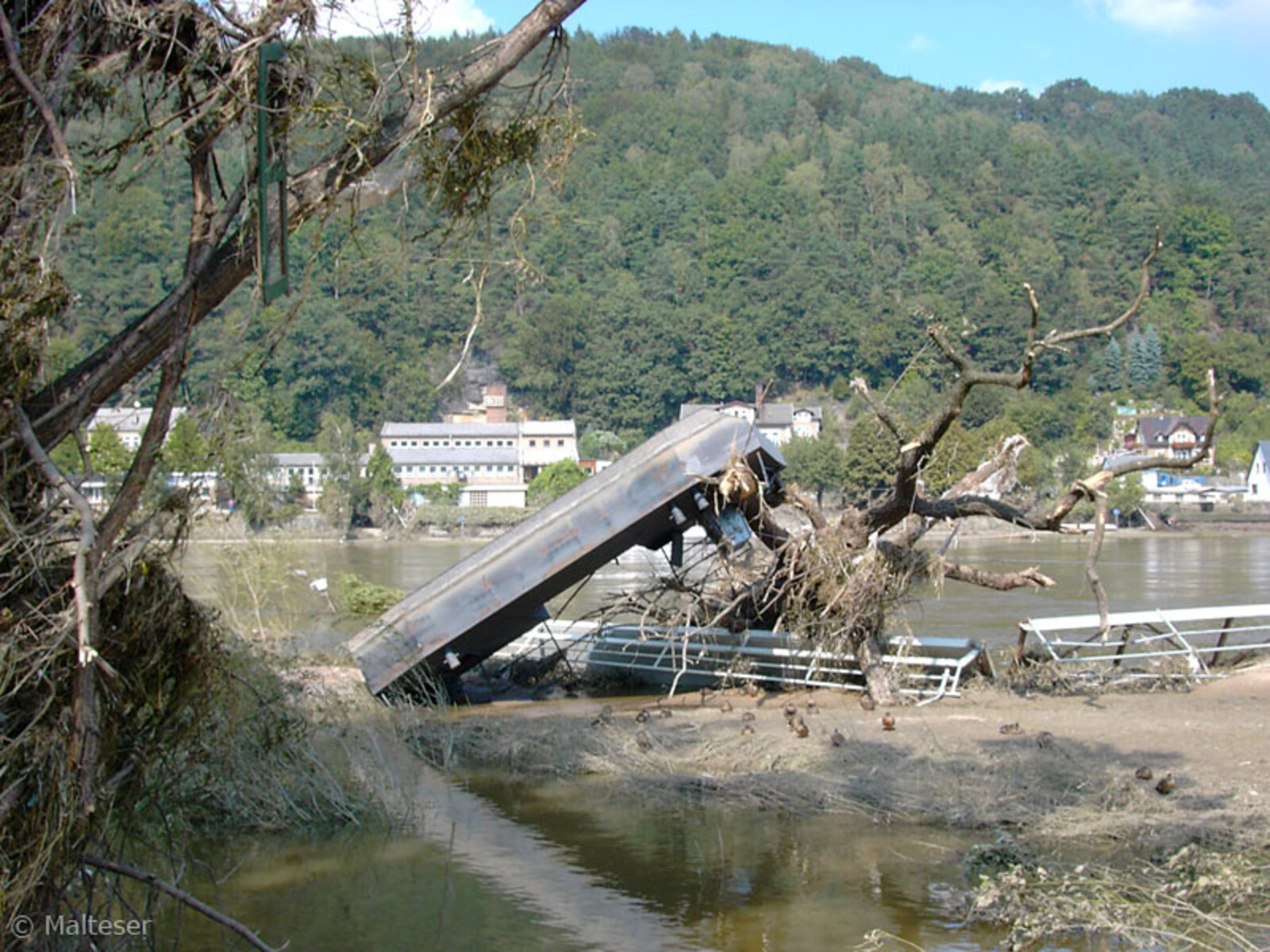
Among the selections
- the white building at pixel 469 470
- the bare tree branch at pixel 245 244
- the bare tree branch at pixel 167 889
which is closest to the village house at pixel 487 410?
the white building at pixel 469 470

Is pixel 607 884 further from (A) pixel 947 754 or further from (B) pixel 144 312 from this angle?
(B) pixel 144 312

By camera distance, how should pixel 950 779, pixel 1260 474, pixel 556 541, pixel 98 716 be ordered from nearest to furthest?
pixel 98 716 < pixel 950 779 < pixel 556 541 < pixel 1260 474

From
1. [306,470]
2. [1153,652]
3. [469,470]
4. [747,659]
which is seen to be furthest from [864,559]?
[469,470]

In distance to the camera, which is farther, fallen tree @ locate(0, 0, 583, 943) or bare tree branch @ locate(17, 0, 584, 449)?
bare tree branch @ locate(17, 0, 584, 449)

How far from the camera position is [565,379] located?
13825 centimetres

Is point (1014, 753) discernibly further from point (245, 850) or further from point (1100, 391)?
point (1100, 391)

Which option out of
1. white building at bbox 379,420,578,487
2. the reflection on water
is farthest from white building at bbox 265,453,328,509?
the reflection on water

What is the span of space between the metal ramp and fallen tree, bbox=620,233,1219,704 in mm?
345

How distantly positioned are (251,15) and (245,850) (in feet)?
19.9

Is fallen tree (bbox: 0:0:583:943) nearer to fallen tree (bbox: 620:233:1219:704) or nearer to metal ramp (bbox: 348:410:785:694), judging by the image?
metal ramp (bbox: 348:410:785:694)

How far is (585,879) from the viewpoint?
9102 millimetres

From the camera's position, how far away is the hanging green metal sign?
16.3 feet

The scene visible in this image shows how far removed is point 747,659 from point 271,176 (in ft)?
34.0

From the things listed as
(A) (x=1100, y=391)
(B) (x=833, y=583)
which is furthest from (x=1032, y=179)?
(B) (x=833, y=583)
